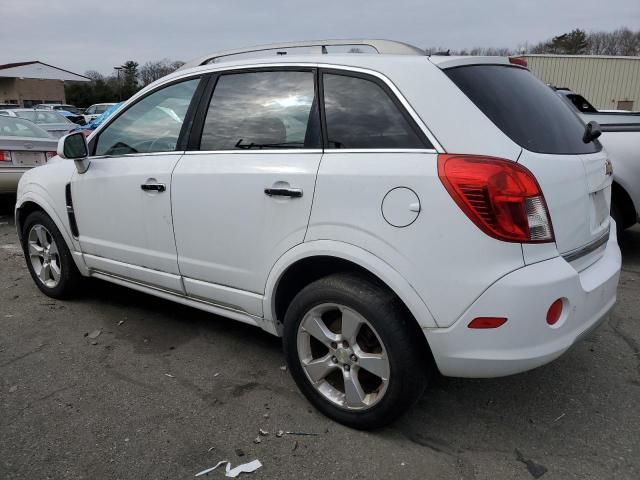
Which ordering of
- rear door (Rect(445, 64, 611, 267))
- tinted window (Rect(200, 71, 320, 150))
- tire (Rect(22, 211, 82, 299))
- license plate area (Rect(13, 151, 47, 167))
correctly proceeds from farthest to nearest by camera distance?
license plate area (Rect(13, 151, 47, 167)) → tire (Rect(22, 211, 82, 299)) → tinted window (Rect(200, 71, 320, 150)) → rear door (Rect(445, 64, 611, 267))

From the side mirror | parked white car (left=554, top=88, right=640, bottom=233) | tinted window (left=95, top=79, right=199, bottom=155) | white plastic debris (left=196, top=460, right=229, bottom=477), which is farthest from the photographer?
parked white car (left=554, top=88, right=640, bottom=233)

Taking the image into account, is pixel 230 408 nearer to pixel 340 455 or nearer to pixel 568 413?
pixel 340 455

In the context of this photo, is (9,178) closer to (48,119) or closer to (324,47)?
(324,47)

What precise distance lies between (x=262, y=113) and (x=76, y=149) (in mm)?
1567

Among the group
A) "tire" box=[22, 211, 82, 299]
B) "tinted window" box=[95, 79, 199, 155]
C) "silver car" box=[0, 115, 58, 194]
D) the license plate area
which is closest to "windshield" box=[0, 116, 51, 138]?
"silver car" box=[0, 115, 58, 194]

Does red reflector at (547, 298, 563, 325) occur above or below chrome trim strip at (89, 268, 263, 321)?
above

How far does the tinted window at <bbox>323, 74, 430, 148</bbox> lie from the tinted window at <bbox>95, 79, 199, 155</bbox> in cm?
110

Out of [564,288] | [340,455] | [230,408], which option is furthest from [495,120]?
[230,408]

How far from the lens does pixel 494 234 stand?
2.17 meters

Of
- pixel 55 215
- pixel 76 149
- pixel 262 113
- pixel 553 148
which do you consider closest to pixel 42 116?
pixel 55 215

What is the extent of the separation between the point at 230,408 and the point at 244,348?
75cm

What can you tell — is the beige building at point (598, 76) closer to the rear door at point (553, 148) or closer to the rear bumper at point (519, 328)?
the rear door at point (553, 148)

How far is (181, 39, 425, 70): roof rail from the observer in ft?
9.09

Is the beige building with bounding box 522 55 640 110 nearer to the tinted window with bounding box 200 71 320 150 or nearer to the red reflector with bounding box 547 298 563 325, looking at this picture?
the tinted window with bounding box 200 71 320 150
